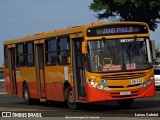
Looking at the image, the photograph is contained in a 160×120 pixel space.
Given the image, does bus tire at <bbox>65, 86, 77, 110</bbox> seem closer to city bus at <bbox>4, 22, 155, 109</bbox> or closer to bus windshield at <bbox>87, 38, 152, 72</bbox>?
city bus at <bbox>4, 22, 155, 109</bbox>

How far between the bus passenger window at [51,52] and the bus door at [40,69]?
75 cm

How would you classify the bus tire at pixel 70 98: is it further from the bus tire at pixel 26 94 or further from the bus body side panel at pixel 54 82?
the bus tire at pixel 26 94

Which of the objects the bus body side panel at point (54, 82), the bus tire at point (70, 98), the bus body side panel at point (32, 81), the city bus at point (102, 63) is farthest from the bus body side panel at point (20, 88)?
the bus tire at point (70, 98)

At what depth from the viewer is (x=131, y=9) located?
169 ft

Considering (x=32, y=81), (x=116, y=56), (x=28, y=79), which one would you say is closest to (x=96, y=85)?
(x=116, y=56)

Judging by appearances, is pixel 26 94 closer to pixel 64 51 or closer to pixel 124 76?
pixel 64 51

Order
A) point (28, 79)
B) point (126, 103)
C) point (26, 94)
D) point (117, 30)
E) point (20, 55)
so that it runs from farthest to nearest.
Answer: point (26, 94), point (20, 55), point (28, 79), point (126, 103), point (117, 30)

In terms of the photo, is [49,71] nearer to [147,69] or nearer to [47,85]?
[47,85]

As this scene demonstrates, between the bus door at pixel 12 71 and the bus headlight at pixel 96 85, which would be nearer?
the bus headlight at pixel 96 85

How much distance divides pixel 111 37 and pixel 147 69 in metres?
1.66

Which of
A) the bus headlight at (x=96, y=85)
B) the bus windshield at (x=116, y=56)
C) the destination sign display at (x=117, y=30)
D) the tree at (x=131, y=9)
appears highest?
the tree at (x=131, y=9)

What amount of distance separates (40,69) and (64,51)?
9.74 feet

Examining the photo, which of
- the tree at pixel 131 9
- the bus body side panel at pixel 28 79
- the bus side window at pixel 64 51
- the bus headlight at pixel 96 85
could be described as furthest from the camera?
the tree at pixel 131 9

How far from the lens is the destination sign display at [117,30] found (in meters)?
18.0
